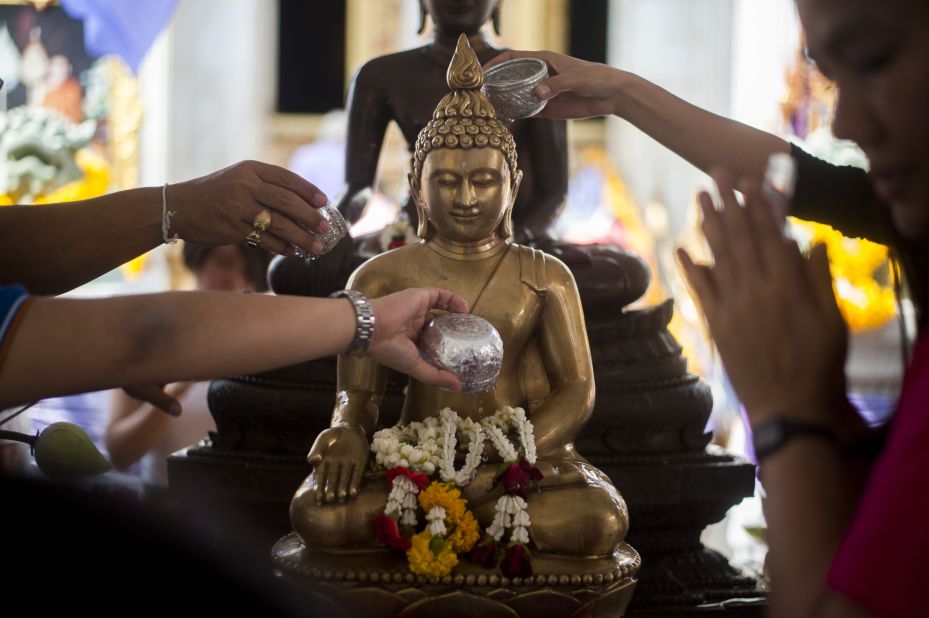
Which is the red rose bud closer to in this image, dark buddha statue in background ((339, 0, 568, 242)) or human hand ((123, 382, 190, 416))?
human hand ((123, 382, 190, 416))

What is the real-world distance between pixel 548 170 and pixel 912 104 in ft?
6.09

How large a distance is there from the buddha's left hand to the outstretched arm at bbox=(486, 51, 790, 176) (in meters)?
0.61

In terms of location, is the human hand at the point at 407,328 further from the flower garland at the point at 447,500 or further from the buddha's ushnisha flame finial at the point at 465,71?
the buddha's ushnisha flame finial at the point at 465,71

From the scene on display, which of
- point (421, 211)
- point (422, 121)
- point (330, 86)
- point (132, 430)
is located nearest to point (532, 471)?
point (421, 211)

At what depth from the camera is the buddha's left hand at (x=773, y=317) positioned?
91 centimetres

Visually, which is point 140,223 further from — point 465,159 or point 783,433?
point 783,433

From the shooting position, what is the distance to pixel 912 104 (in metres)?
0.85

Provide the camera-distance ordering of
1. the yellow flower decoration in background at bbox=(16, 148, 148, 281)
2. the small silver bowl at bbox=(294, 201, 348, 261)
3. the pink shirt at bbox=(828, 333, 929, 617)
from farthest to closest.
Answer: the yellow flower decoration in background at bbox=(16, 148, 148, 281)
the small silver bowl at bbox=(294, 201, 348, 261)
the pink shirt at bbox=(828, 333, 929, 617)

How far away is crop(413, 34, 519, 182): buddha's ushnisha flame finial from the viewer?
5.98 ft

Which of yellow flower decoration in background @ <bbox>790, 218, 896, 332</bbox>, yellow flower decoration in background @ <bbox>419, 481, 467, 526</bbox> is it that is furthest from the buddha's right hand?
yellow flower decoration in background @ <bbox>790, 218, 896, 332</bbox>

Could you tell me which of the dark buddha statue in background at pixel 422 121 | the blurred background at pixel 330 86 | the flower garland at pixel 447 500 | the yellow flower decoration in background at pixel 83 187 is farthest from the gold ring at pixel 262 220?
the blurred background at pixel 330 86

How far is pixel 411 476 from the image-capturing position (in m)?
1.67

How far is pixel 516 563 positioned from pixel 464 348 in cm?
33

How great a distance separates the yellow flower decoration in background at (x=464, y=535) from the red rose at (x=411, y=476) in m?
0.08
